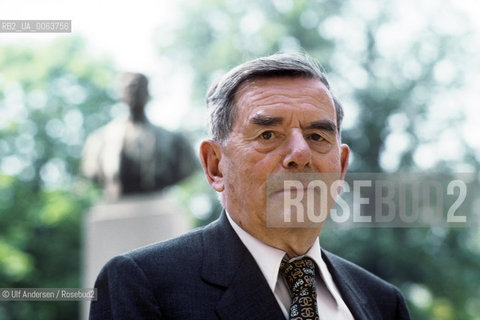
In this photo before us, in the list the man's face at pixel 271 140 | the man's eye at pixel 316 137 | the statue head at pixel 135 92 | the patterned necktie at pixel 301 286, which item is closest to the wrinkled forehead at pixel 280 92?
the man's face at pixel 271 140

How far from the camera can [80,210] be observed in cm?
1750

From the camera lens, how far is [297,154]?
7.12 feet

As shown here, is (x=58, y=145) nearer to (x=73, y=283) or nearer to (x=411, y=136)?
(x=73, y=283)

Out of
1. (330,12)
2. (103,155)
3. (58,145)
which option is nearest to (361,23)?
(330,12)

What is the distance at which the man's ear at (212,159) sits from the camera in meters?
2.41

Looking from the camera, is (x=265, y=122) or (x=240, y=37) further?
(x=240, y=37)

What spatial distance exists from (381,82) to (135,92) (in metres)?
10.3

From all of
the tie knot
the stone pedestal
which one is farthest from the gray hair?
the stone pedestal

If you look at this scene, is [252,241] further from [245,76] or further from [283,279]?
[245,76]

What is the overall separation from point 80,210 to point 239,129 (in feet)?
51.8

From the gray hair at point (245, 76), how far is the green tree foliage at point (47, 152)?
15.2 metres

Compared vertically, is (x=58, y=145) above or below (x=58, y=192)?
above

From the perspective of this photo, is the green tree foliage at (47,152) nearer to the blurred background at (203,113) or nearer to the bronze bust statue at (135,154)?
the blurred background at (203,113)

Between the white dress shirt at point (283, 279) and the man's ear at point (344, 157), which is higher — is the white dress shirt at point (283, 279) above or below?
below
